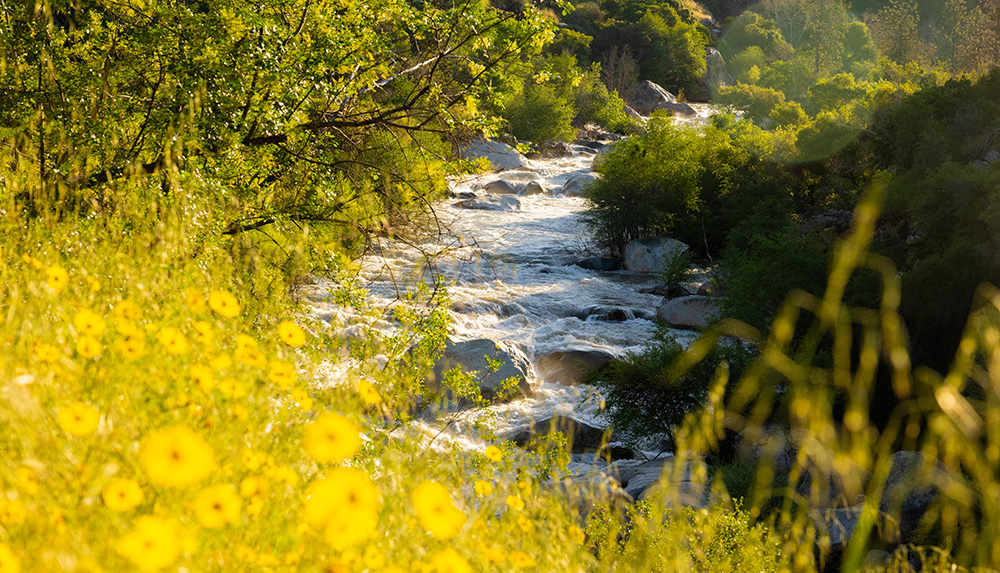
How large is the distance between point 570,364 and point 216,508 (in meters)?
7.66

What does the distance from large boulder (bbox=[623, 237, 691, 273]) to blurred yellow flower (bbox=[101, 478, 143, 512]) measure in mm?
13216

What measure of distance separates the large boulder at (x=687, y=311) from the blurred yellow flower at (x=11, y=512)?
9.99 m

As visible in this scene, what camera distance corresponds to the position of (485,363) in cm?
761

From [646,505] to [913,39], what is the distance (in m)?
43.4

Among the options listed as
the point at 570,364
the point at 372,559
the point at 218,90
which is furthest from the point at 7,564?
the point at 570,364

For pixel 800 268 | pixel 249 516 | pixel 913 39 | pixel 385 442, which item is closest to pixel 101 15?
pixel 385 442

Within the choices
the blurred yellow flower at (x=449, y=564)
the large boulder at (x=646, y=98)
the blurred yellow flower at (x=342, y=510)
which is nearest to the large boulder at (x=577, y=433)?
the blurred yellow flower at (x=449, y=564)

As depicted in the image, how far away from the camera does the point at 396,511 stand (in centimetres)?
170

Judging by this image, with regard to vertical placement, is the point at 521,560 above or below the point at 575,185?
above

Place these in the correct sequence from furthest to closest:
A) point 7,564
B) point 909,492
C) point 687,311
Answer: point 687,311 < point 909,492 < point 7,564

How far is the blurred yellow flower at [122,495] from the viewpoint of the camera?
105 centimetres

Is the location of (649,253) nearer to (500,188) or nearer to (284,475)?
(500,188)

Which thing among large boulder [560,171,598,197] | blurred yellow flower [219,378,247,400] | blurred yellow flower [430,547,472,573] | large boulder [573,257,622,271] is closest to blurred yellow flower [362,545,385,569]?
blurred yellow flower [430,547,472,573]

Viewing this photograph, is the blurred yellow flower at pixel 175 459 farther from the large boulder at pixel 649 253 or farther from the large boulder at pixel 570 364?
the large boulder at pixel 649 253
